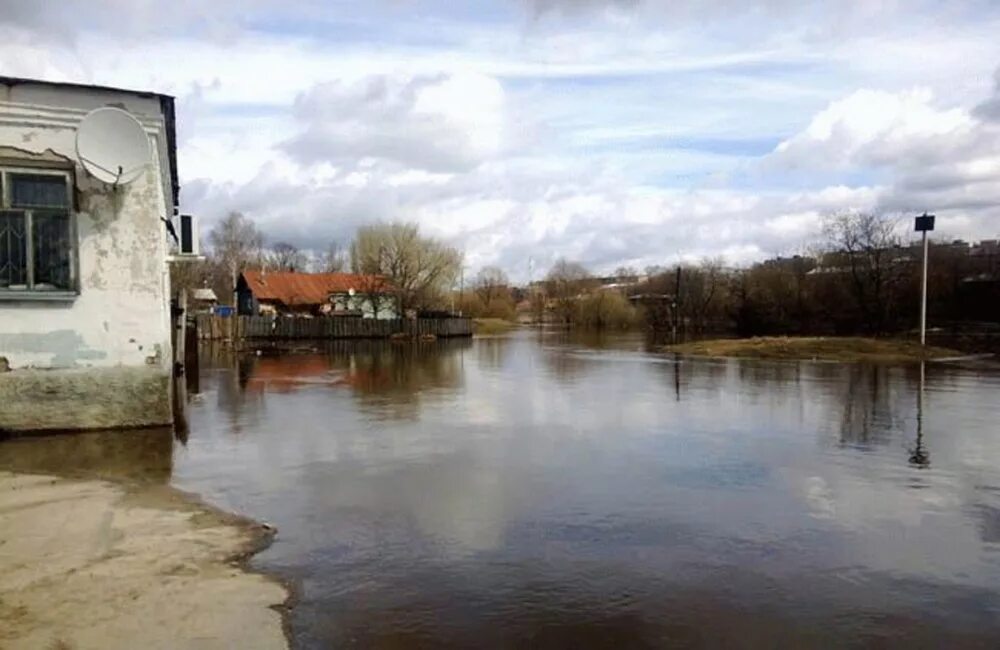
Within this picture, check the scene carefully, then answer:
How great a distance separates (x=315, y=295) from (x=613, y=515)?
203 feet

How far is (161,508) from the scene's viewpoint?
7129 mm

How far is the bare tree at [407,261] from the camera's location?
60.4m

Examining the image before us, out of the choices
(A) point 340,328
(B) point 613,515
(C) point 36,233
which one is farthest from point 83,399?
(A) point 340,328

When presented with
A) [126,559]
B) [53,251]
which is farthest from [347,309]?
[126,559]

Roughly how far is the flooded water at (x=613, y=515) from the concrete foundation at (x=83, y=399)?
0.53 metres

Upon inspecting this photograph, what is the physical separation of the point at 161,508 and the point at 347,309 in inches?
2260

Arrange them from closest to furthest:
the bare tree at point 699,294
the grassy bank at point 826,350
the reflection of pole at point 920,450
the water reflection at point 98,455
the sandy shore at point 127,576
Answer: the sandy shore at point 127,576 < the water reflection at point 98,455 < the reflection of pole at point 920,450 < the grassy bank at point 826,350 < the bare tree at point 699,294

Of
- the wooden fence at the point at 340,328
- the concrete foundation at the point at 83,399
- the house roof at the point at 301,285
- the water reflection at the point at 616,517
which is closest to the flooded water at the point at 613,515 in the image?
the water reflection at the point at 616,517

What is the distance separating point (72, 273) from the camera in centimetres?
1054

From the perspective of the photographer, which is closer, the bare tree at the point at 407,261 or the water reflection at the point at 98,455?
the water reflection at the point at 98,455

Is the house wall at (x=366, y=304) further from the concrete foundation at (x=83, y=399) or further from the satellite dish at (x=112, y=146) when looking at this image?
the satellite dish at (x=112, y=146)

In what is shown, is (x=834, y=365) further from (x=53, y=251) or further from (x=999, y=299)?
(x=999, y=299)

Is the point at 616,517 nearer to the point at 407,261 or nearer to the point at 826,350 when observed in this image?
the point at 826,350

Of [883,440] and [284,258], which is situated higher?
[284,258]
